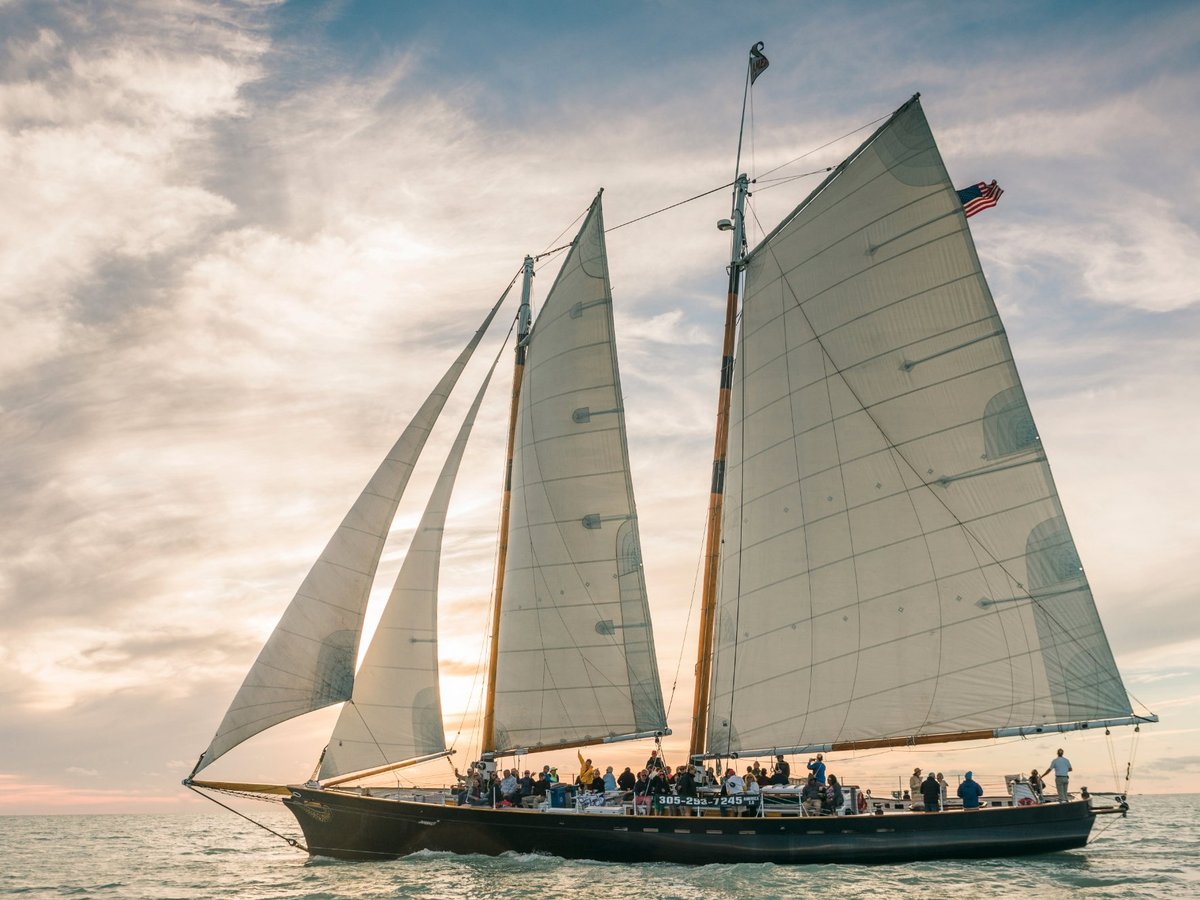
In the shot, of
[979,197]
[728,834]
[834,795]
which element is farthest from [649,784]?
[979,197]

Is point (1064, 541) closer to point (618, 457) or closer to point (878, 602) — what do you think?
point (878, 602)

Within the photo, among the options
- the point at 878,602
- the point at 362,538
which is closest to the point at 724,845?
the point at 878,602

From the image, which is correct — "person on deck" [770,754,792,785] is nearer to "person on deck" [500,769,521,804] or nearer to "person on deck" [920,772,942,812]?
"person on deck" [920,772,942,812]

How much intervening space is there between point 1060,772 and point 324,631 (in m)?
20.5

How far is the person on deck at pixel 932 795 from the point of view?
82.1 ft

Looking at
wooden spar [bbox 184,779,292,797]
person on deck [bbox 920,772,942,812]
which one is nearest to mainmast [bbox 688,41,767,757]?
person on deck [bbox 920,772,942,812]

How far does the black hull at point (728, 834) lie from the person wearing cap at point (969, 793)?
31.4 inches

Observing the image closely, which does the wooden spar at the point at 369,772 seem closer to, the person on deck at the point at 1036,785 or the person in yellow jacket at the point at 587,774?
the person in yellow jacket at the point at 587,774

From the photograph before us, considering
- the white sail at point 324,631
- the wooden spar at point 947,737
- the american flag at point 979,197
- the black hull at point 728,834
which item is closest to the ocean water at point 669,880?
the black hull at point 728,834

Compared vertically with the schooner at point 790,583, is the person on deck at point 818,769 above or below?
below

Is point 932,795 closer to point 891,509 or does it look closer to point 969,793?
point 969,793

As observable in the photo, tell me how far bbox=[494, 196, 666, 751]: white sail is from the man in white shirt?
35.8ft

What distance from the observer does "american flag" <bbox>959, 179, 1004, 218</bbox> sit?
2928 centimetres

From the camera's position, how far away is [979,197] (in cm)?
2938
